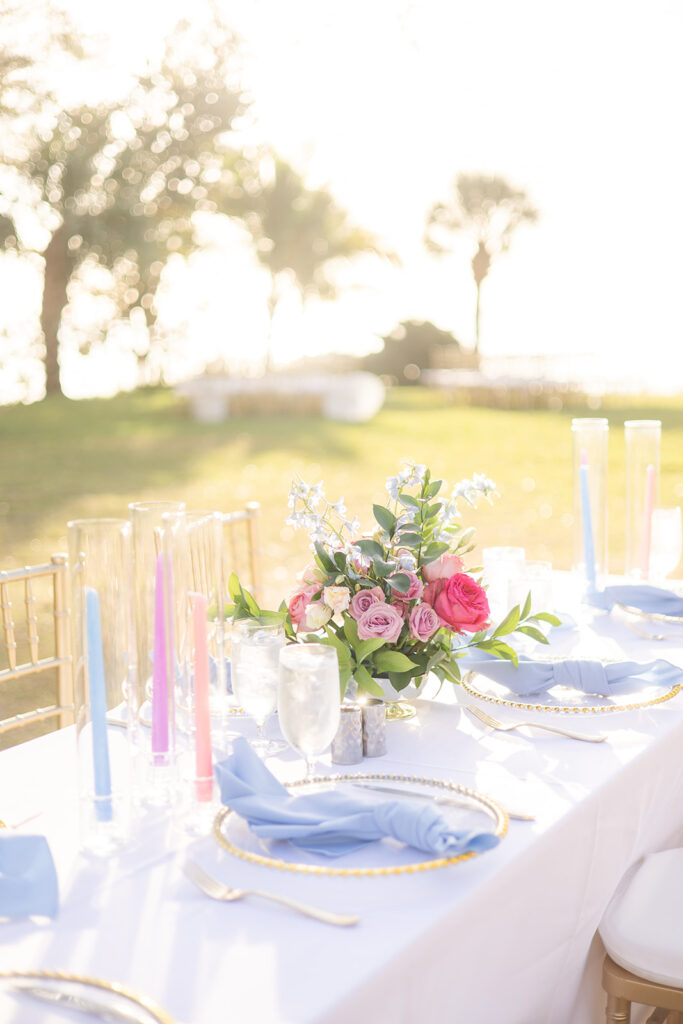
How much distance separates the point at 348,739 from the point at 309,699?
0.23 metres

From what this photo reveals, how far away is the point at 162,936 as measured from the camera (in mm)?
1112

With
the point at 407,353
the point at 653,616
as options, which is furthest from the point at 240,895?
the point at 407,353

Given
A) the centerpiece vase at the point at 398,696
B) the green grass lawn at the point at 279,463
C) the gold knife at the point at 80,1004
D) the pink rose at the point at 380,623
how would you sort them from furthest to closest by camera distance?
the green grass lawn at the point at 279,463 < the centerpiece vase at the point at 398,696 < the pink rose at the point at 380,623 < the gold knife at the point at 80,1004

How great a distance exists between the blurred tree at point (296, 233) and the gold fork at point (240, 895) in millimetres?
20786

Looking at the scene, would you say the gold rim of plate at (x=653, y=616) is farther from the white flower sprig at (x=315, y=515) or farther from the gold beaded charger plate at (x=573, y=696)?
the white flower sprig at (x=315, y=515)

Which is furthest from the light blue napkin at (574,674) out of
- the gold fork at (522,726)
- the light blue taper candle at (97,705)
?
the light blue taper candle at (97,705)

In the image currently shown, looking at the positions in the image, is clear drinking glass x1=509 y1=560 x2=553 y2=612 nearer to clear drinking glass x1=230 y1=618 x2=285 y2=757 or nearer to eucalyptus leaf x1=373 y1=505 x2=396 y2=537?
eucalyptus leaf x1=373 y1=505 x2=396 y2=537

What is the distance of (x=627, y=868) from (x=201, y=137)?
12.5 m

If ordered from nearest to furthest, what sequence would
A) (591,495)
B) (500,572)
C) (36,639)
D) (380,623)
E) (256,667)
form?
(256,667) → (380,623) → (500,572) → (591,495) → (36,639)

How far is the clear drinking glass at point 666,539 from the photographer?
7.88 ft

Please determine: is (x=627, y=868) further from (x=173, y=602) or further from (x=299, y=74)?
(x=299, y=74)

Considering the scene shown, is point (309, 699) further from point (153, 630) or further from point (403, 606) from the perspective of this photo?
point (403, 606)

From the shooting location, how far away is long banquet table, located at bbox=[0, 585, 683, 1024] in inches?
41.2

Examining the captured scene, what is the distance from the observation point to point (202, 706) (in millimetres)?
→ 1343
